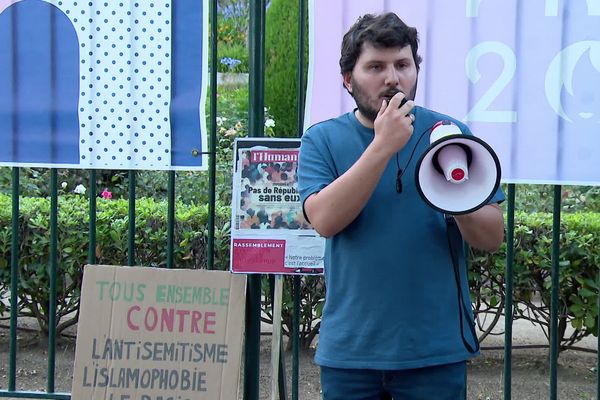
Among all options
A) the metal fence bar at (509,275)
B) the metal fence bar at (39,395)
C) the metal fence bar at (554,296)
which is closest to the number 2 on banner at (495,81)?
the metal fence bar at (509,275)

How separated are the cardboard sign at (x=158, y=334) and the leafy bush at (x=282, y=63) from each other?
2990mm

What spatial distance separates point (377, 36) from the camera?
7.55 feet

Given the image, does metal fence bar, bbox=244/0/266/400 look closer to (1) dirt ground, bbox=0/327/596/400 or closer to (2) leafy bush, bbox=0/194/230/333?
(2) leafy bush, bbox=0/194/230/333

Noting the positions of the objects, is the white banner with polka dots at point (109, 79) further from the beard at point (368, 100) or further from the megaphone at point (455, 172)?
the megaphone at point (455, 172)

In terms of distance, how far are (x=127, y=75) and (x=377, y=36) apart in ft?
5.13

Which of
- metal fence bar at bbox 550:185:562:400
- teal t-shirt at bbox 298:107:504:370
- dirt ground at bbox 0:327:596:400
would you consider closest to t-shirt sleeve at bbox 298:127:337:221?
teal t-shirt at bbox 298:107:504:370

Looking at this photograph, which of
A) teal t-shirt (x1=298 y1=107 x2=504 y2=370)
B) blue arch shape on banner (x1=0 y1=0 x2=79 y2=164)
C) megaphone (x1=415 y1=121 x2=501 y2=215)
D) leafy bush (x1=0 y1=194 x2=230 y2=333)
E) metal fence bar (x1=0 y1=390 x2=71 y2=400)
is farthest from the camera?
leafy bush (x1=0 y1=194 x2=230 y2=333)

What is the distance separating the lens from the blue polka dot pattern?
3510mm

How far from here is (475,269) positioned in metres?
4.46

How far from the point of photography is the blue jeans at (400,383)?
7.46ft

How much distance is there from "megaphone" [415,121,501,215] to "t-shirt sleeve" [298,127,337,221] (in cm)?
29

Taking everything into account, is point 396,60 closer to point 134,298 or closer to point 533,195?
point 134,298

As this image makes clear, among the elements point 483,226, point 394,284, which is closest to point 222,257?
point 394,284

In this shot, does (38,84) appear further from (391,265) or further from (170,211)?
(391,265)
